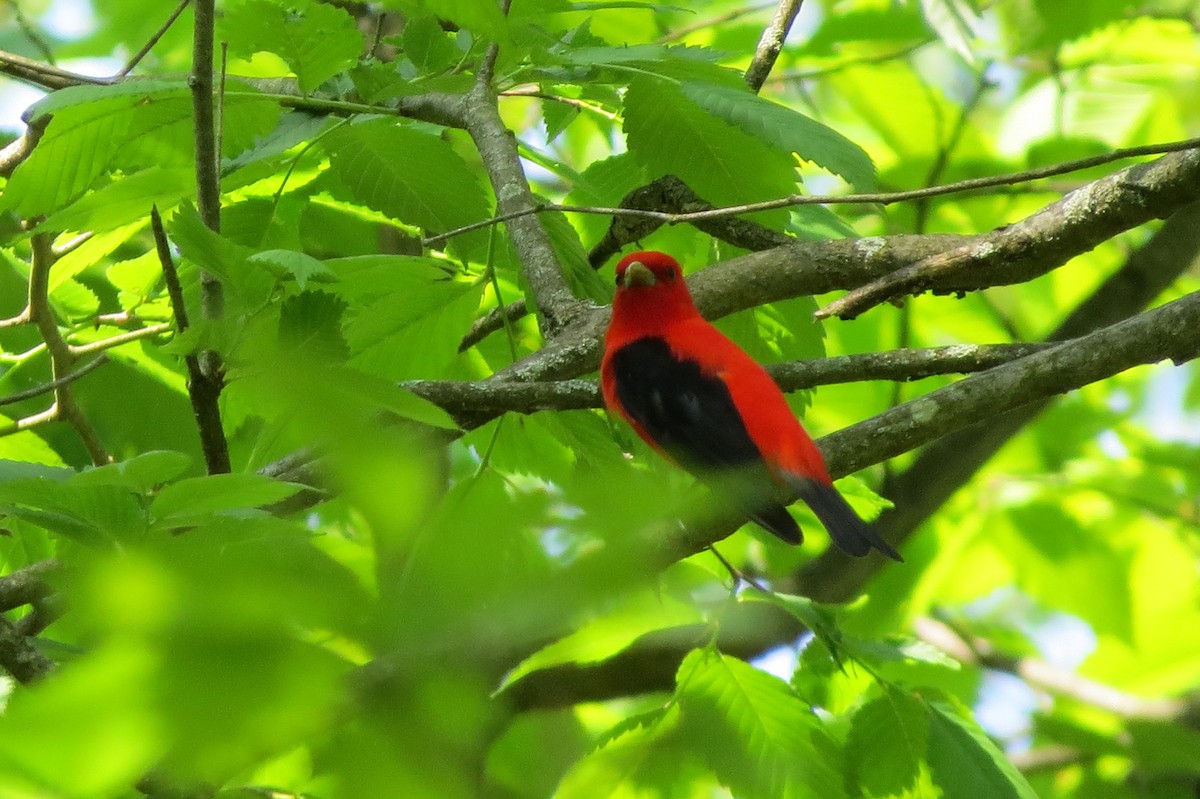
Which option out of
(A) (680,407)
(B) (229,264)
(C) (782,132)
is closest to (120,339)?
(B) (229,264)

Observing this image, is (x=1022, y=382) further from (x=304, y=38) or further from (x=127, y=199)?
(x=127, y=199)

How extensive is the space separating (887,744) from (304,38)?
223cm

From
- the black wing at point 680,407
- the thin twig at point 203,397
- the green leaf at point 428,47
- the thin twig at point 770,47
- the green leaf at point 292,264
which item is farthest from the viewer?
the thin twig at point 770,47

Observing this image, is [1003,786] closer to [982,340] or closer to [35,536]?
[35,536]

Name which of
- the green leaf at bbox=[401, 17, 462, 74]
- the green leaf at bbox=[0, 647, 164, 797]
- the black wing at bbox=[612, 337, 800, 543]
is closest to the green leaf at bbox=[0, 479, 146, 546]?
the green leaf at bbox=[0, 647, 164, 797]

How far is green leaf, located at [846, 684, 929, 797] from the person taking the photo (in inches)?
109

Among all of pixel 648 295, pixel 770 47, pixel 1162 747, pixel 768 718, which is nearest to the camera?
pixel 768 718

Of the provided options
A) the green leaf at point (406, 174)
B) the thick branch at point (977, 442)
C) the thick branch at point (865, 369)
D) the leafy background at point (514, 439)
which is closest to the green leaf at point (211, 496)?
the leafy background at point (514, 439)

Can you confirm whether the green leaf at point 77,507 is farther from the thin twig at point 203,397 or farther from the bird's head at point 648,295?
the bird's head at point 648,295

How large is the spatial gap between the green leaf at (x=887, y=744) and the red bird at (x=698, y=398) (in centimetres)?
53

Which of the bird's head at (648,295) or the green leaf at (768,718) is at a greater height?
the bird's head at (648,295)

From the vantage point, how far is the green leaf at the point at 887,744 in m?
2.78

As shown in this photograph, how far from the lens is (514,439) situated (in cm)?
343

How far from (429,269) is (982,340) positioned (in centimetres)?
407
